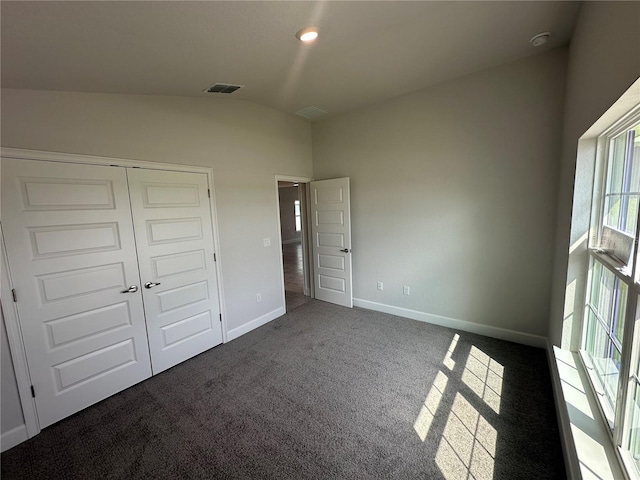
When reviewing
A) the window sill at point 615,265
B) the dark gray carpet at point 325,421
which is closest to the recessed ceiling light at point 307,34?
the window sill at point 615,265

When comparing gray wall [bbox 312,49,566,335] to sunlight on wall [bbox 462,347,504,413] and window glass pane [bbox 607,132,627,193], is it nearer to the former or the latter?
sunlight on wall [bbox 462,347,504,413]

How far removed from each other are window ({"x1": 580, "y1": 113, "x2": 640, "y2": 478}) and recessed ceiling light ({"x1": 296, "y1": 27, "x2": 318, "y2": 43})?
1901 mm

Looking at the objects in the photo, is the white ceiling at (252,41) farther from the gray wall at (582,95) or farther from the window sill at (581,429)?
the window sill at (581,429)

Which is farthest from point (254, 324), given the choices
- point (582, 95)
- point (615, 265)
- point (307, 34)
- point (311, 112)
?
point (582, 95)

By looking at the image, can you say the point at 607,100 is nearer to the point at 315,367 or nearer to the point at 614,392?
the point at 614,392

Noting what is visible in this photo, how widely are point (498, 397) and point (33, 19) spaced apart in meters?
3.77

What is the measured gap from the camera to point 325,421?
2041 millimetres

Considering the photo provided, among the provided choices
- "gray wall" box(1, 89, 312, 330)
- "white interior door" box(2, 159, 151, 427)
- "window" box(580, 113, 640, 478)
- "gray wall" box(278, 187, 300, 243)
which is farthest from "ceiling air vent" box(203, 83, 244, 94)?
"gray wall" box(278, 187, 300, 243)

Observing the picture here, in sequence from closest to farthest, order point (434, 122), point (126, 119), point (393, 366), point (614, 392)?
point (614, 392) → point (126, 119) → point (393, 366) → point (434, 122)

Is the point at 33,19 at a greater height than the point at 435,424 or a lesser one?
greater

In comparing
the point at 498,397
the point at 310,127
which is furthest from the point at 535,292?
the point at 310,127

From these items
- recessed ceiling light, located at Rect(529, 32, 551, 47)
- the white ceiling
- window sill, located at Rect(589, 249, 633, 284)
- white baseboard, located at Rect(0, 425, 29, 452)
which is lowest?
white baseboard, located at Rect(0, 425, 29, 452)

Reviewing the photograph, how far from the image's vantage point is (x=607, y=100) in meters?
1.35

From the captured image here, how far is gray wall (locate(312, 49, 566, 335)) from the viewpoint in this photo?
8.87 ft
